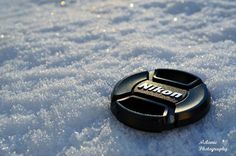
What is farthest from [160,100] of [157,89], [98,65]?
[98,65]

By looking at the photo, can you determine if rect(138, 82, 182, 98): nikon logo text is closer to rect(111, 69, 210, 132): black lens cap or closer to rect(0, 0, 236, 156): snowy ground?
rect(111, 69, 210, 132): black lens cap

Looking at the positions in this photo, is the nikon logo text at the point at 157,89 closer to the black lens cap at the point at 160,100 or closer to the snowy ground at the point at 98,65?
the black lens cap at the point at 160,100

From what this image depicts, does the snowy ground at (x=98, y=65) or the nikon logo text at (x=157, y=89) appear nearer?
the snowy ground at (x=98, y=65)

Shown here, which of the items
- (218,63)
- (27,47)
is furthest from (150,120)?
(27,47)

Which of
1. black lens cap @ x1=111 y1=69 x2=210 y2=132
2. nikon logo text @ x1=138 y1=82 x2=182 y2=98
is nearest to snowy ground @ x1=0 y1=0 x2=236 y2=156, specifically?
black lens cap @ x1=111 y1=69 x2=210 y2=132

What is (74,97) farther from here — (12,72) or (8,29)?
(8,29)

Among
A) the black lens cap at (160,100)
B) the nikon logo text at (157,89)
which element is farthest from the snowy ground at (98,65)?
the nikon logo text at (157,89)

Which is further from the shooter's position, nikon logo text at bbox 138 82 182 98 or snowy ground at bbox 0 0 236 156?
nikon logo text at bbox 138 82 182 98
